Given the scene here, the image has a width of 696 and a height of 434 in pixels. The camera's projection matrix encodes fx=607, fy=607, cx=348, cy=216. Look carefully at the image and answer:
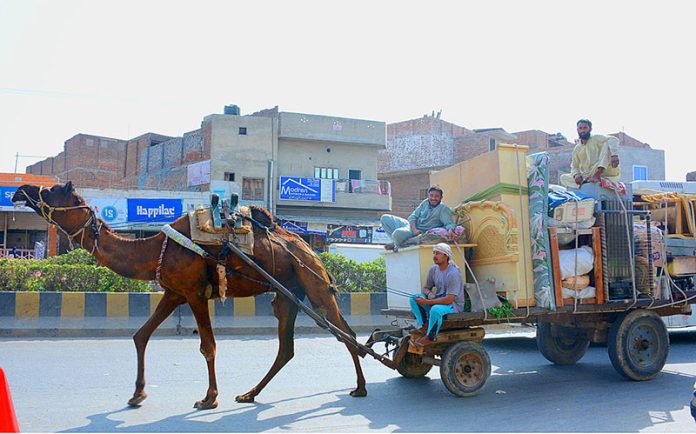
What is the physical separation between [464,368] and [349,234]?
33.0 metres

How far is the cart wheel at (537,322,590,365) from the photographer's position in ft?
28.8

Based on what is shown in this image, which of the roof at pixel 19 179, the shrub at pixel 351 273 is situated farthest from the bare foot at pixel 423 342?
the roof at pixel 19 179

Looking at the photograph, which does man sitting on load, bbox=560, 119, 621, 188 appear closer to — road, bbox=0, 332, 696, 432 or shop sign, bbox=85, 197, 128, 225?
road, bbox=0, 332, 696, 432

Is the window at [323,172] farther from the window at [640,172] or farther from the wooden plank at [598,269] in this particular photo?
the wooden plank at [598,269]

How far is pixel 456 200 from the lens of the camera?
27.2ft

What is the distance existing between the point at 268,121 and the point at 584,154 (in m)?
33.8

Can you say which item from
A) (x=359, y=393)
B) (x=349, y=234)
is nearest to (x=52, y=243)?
(x=349, y=234)

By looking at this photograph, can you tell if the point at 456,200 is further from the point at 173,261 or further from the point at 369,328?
the point at 369,328

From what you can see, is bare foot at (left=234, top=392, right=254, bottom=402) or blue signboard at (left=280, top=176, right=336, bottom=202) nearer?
bare foot at (left=234, top=392, right=254, bottom=402)

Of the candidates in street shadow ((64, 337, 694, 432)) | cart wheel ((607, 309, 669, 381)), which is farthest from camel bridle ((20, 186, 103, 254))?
cart wheel ((607, 309, 669, 381))

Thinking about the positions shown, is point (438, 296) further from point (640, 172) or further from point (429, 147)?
point (429, 147)

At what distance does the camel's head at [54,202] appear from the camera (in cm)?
640

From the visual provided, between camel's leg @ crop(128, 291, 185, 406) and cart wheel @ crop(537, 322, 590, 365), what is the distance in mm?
5126

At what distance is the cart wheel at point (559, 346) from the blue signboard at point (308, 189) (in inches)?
1243
